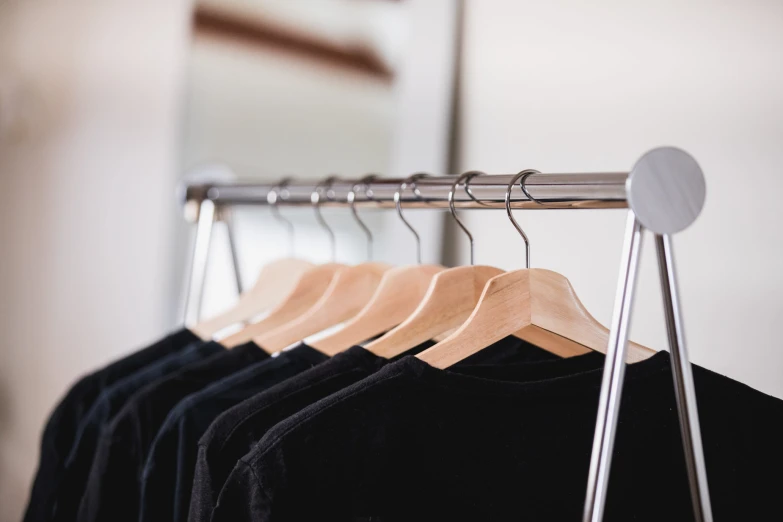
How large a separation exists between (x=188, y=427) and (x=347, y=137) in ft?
3.41

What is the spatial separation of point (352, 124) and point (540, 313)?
1.09m

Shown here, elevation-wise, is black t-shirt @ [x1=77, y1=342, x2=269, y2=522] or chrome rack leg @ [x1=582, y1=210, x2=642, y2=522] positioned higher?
chrome rack leg @ [x1=582, y1=210, x2=642, y2=522]

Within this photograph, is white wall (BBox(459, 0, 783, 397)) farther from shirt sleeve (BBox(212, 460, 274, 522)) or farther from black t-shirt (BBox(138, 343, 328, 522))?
shirt sleeve (BBox(212, 460, 274, 522))

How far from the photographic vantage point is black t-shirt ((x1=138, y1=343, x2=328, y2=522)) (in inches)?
32.8

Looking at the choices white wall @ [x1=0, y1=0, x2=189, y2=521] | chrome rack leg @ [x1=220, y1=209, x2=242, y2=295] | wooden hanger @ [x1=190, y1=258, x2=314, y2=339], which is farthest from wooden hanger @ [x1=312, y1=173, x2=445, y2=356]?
white wall @ [x1=0, y1=0, x2=189, y2=521]

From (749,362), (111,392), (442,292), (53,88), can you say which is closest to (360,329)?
(442,292)

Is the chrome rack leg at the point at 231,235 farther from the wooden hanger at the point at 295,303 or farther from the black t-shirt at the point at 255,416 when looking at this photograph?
the black t-shirt at the point at 255,416

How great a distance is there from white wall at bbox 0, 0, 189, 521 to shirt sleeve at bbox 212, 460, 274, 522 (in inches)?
55.5

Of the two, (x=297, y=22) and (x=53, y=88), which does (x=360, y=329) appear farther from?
(x=53, y=88)

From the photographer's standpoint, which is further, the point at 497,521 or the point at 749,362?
the point at 749,362

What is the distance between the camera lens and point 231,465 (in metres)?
0.74

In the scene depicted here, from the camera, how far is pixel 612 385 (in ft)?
1.93

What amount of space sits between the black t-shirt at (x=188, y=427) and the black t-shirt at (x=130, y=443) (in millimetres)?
62

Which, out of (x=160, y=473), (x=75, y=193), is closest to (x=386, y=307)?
(x=160, y=473)
